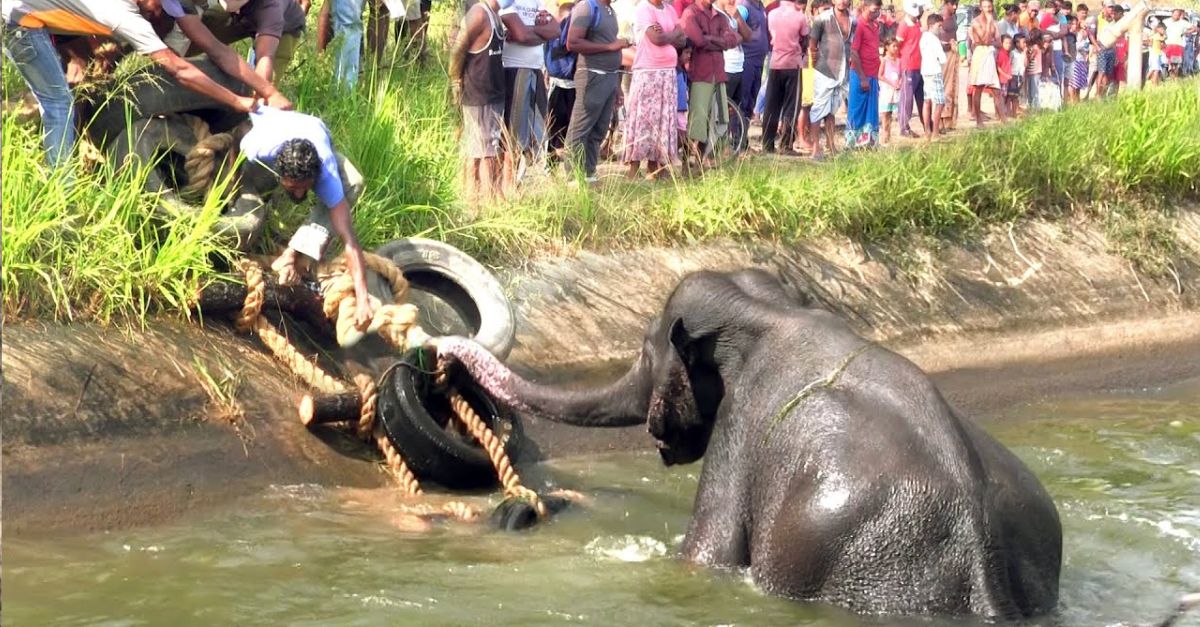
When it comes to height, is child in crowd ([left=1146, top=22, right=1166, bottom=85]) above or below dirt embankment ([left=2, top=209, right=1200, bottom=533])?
above

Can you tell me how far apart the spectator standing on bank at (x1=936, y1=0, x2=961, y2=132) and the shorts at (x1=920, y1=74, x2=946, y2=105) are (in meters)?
0.72

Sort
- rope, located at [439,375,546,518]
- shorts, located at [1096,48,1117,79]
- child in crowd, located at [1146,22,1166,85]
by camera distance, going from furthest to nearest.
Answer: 1. child in crowd, located at [1146,22,1166,85]
2. shorts, located at [1096,48,1117,79]
3. rope, located at [439,375,546,518]

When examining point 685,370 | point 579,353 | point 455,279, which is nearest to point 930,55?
point 579,353

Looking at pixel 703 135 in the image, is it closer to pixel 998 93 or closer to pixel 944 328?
pixel 944 328

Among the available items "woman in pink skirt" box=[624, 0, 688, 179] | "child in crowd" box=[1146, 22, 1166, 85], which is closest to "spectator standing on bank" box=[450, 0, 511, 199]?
"woman in pink skirt" box=[624, 0, 688, 179]

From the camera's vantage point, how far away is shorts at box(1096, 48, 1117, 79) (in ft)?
86.1

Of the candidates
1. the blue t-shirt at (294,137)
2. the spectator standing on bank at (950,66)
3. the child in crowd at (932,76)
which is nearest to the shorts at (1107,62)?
the spectator standing on bank at (950,66)

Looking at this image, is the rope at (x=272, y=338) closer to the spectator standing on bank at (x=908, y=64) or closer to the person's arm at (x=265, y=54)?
the person's arm at (x=265, y=54)

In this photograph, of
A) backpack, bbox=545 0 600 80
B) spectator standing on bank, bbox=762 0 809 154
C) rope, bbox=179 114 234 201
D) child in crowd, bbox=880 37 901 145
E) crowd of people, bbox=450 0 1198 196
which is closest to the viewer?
rope, bbox=179 114 234 201

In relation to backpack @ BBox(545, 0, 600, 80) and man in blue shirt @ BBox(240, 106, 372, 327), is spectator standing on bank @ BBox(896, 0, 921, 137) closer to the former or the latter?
backpack @ BBox(545, 0, 600, 80)

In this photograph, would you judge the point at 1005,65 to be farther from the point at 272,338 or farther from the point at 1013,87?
the point at 272,338

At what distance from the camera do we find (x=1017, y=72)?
22125 millimetres

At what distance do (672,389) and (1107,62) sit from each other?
21761mm

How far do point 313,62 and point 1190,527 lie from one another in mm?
6626
